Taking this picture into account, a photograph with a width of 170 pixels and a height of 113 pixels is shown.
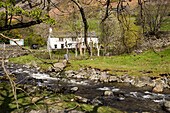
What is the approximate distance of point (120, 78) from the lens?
42.2ft

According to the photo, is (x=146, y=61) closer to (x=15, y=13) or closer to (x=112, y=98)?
(x=112, y=98)

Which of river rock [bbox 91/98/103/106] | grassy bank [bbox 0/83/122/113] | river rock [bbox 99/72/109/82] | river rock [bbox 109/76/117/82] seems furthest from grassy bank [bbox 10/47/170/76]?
grassy bank [bbox 0/83/122/113]

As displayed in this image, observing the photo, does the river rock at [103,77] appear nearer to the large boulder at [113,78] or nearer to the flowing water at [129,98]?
the large boulder at [113,78]

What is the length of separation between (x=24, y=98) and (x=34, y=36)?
142 ft

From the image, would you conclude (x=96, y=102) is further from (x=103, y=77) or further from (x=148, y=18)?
(x=148, y=18)

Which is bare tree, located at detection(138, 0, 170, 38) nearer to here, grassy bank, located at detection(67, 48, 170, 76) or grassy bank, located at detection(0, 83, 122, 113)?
grassy bank, located at detection(0, 83, 122, 113)

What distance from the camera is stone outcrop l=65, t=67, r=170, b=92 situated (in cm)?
1111

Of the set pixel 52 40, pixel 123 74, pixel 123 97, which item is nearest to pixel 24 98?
pixel 123 97

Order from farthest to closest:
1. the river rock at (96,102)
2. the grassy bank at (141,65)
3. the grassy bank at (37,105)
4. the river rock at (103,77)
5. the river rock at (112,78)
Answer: the grassy bank at (141,65) → the river rock at (103,77) → the river rock at (112,78) → the river rock at (96,102) → the grassy bank at (37,105)

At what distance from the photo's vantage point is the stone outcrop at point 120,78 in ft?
36.4

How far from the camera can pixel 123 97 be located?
878 centimetres

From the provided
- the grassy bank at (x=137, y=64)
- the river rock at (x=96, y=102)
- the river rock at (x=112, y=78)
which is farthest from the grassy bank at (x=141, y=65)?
the river rock at (x=96, y=102)

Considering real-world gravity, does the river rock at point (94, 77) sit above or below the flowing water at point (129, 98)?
above

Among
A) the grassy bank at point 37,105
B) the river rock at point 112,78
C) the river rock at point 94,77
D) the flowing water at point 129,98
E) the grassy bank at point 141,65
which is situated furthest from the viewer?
the grassy bank at point 141,65
